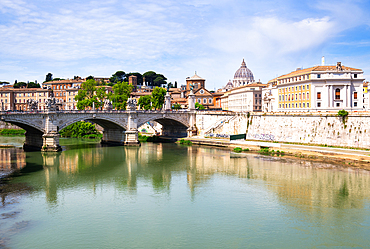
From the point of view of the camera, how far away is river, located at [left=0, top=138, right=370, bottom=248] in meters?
15.9

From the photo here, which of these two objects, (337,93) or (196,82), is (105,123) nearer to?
(337,93)

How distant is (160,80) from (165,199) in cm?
10766

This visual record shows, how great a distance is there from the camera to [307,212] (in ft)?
63.2

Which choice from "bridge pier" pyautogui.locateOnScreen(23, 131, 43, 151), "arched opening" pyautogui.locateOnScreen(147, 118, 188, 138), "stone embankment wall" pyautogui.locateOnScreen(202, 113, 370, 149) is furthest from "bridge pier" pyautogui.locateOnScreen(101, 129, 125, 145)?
"stone embankment wall" pyautogui.locateOnScreen(202, 113, 370, 149)

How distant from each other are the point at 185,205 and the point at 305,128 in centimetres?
2588

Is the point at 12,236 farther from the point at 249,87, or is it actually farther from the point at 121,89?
the point at 249,87

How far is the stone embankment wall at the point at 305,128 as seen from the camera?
120 ft

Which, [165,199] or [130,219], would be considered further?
[165,199]

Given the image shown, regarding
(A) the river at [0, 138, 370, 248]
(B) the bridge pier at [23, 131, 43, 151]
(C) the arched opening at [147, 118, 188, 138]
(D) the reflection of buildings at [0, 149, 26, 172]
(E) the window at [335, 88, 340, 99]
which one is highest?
(E) the window at [335, 88, 340, 99]

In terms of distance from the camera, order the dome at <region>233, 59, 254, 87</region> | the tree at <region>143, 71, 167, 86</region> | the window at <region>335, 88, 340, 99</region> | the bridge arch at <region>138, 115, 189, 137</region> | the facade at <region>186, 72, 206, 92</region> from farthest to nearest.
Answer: the dome at <region>233, 59, 254, 87</region>, the tree at <region>143, 71, 167, 86</region>, the facade at <region>186, 72, 206, 92</region>, the bridge arch at <region>138, 115, 189, 137</region>, the window at <region>335, 88, 340, 99</region>

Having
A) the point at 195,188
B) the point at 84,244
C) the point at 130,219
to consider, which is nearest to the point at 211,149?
the point at 195,188

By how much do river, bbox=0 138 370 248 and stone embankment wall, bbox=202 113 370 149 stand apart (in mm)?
7514

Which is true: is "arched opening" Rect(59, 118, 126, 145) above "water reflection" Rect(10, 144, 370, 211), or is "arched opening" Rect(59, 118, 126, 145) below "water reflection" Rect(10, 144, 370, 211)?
above

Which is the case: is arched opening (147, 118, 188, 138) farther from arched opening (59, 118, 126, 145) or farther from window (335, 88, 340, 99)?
window (335, 88, 340, 99)
